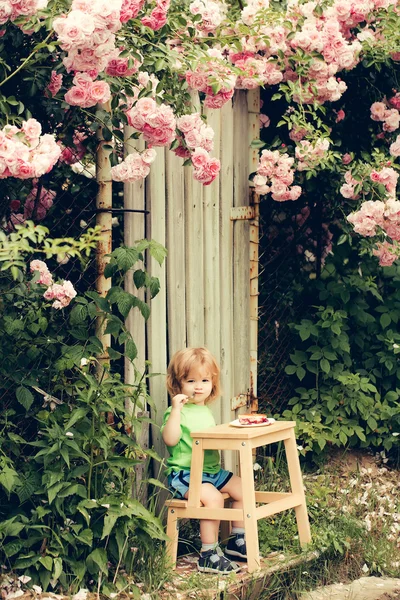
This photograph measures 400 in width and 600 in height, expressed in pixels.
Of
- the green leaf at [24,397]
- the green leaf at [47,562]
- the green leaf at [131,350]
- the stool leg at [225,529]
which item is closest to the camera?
the green leaf at [47,562]

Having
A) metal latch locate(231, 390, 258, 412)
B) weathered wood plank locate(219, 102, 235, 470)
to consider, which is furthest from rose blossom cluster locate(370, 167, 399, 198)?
metal latch locate(231, 390, 258, 412)

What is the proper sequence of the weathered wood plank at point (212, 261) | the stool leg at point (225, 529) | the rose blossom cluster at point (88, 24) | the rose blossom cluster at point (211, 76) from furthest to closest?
1. the weathered wood plank at point (212, 261)
2. the stool leg at point (225, 529)
3. the rose blossom cluster at point (211, 76)
4. the rose blossom cluster at point (88, 24)

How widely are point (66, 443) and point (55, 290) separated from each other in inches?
24.4

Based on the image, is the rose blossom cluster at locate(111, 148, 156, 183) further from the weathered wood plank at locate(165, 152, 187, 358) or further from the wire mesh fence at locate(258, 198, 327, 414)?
the wire mesh fence at locate(258, 198, 327, 414)

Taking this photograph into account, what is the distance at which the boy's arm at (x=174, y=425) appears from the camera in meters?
→ 4.81

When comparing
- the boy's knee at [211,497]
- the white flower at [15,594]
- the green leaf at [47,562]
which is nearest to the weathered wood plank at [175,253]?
the boy's knee at [211,497]

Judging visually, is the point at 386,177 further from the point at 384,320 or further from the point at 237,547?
the point at 237,547

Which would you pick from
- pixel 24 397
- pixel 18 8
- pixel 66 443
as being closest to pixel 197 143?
pixel 18 8

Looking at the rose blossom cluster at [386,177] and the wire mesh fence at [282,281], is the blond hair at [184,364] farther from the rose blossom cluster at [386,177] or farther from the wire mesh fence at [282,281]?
the rose blossom cluster at [386,177]

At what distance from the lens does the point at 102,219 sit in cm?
469

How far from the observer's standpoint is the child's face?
4.98 metres

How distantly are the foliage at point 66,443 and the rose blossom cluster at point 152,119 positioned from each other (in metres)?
0.48

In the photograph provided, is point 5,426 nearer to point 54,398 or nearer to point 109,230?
point 54,398

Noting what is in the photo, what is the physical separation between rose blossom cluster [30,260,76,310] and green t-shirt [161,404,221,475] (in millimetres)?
914
